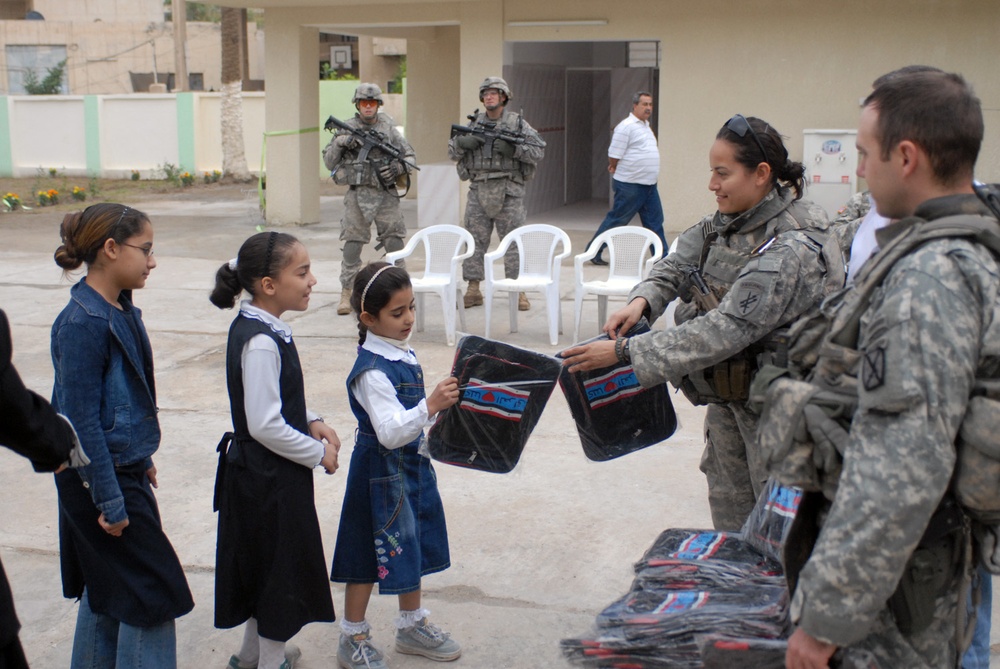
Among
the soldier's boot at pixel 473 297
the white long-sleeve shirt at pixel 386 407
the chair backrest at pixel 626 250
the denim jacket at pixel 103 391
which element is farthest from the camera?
the soldier's boot at pixel 473 297

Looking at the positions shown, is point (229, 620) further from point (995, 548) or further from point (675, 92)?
point (675, 92)

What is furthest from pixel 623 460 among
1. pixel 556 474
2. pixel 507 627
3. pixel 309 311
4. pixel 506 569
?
pixel 309 311

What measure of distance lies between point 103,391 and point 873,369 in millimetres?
1933

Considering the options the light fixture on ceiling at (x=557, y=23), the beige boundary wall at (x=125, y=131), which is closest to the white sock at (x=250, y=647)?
the light fixture on ceiling at (x=557, y=23)

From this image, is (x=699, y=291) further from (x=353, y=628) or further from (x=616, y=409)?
(x=353, y=628)

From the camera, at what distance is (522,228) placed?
8047mm

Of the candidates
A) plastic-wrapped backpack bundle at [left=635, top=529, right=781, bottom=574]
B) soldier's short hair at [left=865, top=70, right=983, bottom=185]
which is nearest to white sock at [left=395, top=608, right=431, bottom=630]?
plastic-wrapped backpack bundle at [left=635, top=529, right=781, bottom=574]

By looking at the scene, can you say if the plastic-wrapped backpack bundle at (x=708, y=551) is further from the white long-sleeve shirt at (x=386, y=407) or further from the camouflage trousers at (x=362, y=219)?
the camouflage trousers at (x=362, y=219)

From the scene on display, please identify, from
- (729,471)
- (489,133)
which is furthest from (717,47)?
(729,471)

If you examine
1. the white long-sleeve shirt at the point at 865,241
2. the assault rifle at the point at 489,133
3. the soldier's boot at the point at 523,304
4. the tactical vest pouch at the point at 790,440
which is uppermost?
the assault rifle at the point at 489,133

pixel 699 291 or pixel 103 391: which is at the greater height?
pixel 699 291

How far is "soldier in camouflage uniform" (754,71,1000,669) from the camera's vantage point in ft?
5.48

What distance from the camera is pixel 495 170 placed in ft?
27.5

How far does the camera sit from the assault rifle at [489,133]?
8.35m
